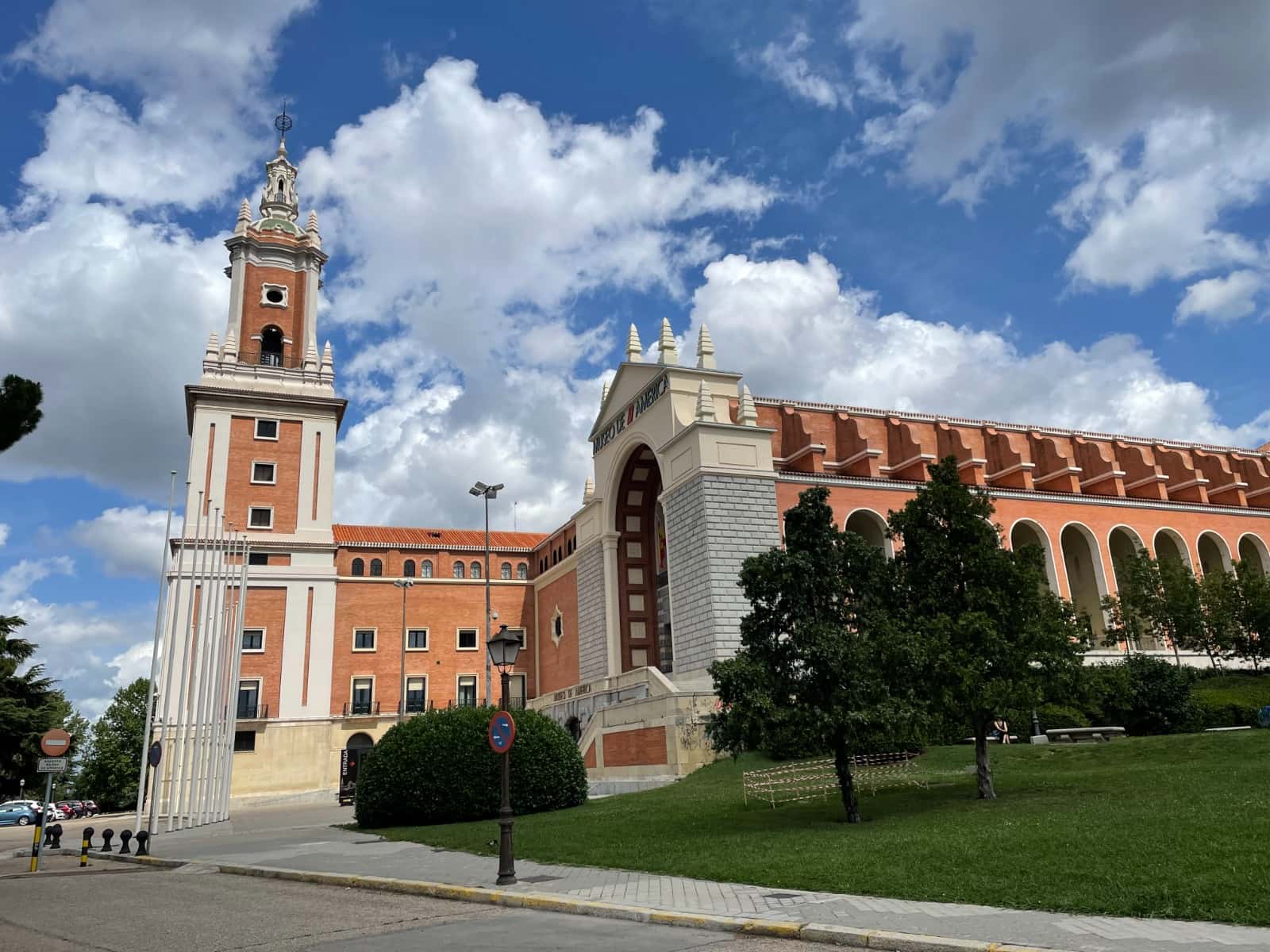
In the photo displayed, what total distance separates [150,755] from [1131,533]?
127 feet

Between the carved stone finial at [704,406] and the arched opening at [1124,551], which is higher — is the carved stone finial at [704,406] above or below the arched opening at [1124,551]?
above

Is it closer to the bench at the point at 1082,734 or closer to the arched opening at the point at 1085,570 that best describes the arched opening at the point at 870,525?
the arched opening at the point at 1085,570

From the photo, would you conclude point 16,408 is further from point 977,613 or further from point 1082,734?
point 1082,734

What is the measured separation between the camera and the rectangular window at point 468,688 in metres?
48.6

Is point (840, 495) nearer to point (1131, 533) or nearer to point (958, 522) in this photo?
point (1131, 533)

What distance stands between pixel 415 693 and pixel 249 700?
8.76 meters

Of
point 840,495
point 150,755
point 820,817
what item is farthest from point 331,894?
point 840,495

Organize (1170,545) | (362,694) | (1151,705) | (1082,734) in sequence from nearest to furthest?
(1082,734)
(1151,705)
(1170,545)
(362,694)

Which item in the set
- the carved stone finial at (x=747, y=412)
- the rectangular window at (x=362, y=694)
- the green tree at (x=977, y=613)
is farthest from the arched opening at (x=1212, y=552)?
the rectangular window at (x=362, y=694)

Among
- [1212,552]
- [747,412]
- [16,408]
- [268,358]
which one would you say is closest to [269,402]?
[268,358]

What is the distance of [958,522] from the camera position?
54.1 ft

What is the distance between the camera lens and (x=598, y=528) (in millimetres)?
40531

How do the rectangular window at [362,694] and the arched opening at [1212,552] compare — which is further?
the rectangular window at [362,694]

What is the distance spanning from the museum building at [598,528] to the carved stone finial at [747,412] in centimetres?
11
